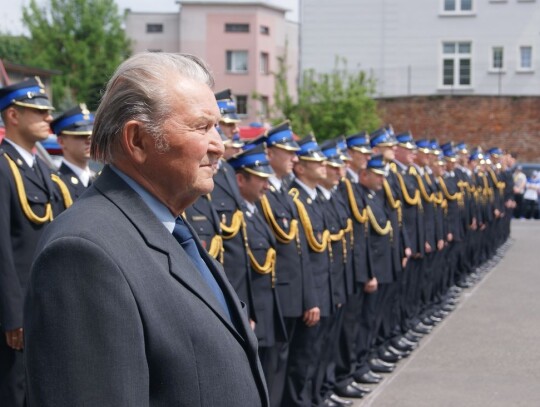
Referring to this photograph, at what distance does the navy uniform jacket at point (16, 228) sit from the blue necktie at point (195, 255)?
9.31 ft

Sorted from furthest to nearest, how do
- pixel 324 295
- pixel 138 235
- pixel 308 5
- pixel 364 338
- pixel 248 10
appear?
pixel 248 10 < pixel 308 5 < pixel 364 338 < pixel 324 295 < pixel 138 235

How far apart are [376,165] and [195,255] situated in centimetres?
682

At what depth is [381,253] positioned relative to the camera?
30.1 feet

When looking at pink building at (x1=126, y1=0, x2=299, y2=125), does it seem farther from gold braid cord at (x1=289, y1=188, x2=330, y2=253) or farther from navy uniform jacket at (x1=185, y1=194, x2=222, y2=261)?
navy uniform jacket at (x1=185, y1=194, x2=222, y2=261)

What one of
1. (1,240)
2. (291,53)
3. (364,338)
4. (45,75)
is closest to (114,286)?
(1,240)

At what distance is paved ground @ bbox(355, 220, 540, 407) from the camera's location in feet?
25.9

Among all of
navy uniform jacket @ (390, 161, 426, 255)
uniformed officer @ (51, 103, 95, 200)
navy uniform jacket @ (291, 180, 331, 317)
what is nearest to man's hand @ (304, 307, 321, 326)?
navy uniform jacket @ (291, 180, 331, 317)

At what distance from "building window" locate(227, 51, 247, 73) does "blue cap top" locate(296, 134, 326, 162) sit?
51.8 m

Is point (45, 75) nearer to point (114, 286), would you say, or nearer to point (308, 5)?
point (308, 5)

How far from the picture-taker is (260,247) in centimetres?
628

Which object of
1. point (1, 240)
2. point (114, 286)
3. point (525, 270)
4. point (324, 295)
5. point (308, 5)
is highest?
point (308, 5)

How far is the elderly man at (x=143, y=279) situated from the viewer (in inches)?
80.0

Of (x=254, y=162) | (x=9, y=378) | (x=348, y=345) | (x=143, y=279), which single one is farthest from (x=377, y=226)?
(x=143, y=279)

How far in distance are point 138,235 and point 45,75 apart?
32.4m
